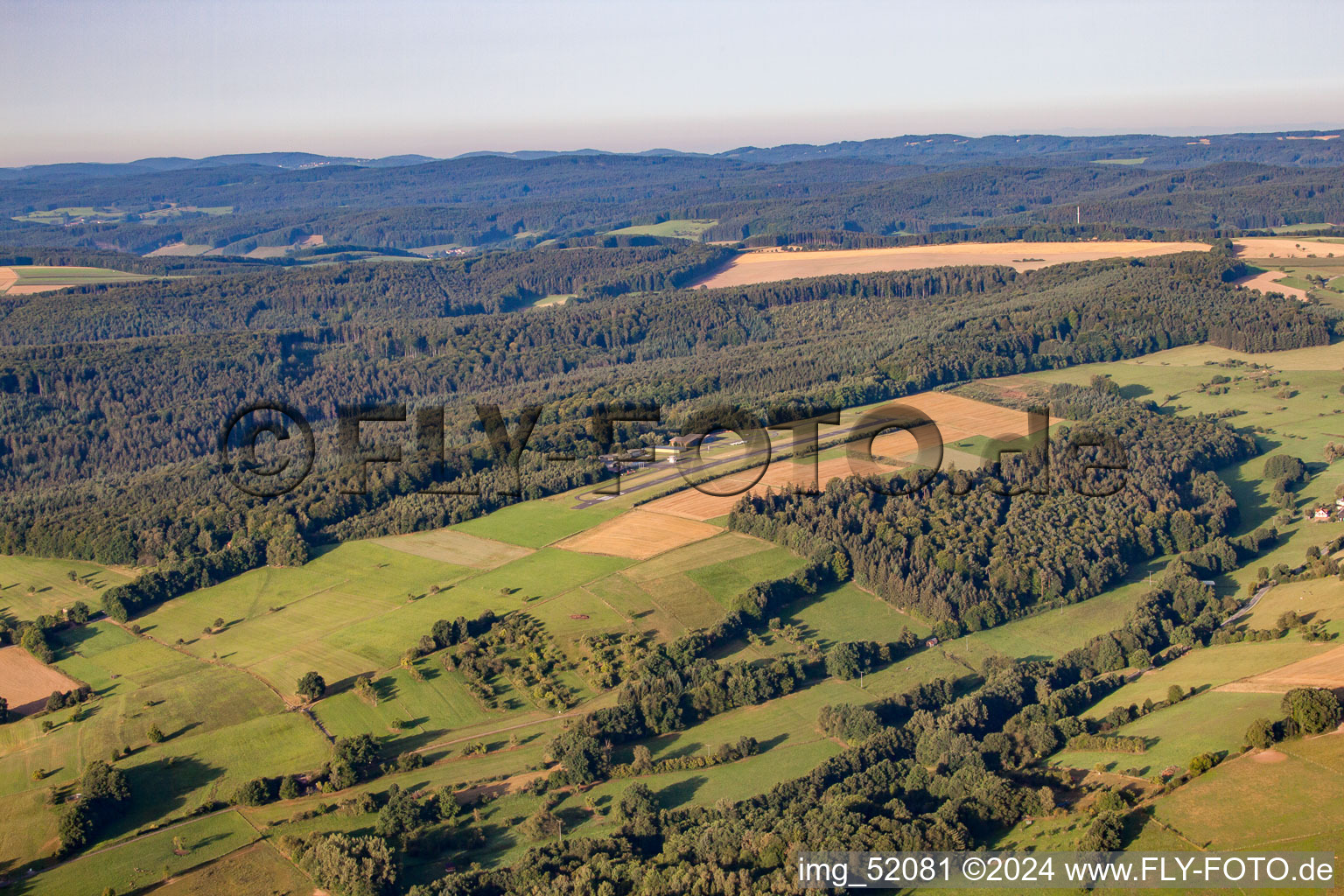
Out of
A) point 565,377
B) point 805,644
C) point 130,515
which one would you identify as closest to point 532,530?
point 805,644

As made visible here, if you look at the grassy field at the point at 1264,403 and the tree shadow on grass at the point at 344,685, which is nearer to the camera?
the tree shadow on grass at the point at 344,685

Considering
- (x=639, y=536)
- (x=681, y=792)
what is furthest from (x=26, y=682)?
(x=681, y=792)

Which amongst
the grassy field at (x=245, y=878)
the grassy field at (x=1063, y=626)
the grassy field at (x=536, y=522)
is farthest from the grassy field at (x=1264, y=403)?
the grassy field at (x=245, y=878)

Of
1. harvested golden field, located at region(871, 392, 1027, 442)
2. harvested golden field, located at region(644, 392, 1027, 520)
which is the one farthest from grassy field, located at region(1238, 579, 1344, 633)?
harvested golden field, located at region(871, 392, 1027, 442)

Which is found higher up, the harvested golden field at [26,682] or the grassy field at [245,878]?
the harvested golden field at [26,682]

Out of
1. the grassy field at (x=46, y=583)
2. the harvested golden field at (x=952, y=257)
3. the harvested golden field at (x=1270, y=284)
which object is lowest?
the grassy field at (x=46, y=583)

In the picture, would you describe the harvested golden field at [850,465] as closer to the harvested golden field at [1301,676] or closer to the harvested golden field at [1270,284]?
the harvested golden field at [1301,676]
